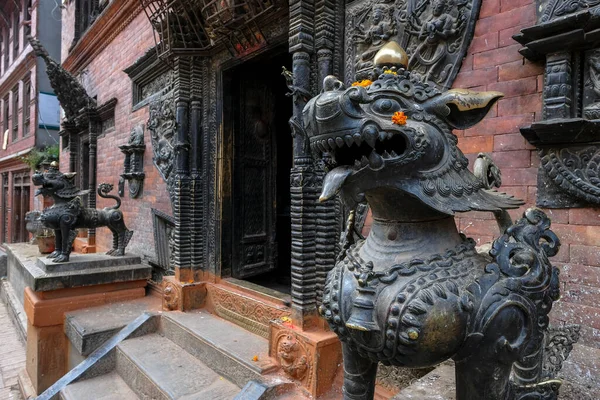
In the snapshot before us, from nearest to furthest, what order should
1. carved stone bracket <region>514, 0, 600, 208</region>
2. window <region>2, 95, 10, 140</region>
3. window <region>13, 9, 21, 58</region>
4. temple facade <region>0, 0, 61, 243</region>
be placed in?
carved stone bracket <region>514, 0, 600, 208</region> → temple facade <region>0, 0, 61, 243</region> → window <region>13, 9, 21, 58</region> → window <region>2, 95, 10, 140</region>

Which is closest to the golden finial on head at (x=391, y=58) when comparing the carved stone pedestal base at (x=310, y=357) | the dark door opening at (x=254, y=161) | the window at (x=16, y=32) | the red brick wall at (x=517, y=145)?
the red brick wall at (x=517, y=145)

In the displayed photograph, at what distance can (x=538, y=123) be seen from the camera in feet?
5.94

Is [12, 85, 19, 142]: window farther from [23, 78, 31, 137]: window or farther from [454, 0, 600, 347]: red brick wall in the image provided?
[454, 0, 600, 347]: red brick wall

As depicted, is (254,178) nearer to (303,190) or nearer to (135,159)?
(303,190)

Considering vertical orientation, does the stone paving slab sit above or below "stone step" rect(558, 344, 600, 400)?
below

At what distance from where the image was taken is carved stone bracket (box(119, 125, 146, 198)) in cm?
580

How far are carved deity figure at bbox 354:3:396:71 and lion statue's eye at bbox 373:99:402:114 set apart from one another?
1.56 metres

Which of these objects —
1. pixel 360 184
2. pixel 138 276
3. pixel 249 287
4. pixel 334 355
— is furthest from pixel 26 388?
pixel 360 184

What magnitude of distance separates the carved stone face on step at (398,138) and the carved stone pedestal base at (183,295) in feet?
11.3

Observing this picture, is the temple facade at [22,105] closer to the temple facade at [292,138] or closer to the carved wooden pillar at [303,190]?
the temple facade at [292,138]

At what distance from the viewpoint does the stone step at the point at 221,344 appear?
116 inches

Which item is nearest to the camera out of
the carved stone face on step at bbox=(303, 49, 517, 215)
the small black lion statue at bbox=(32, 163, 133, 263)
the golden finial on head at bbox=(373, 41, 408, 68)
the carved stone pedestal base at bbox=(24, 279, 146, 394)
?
the carved stone face on step at bbox=(303, 49, 517, 215)

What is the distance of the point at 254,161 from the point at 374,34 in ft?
8.07

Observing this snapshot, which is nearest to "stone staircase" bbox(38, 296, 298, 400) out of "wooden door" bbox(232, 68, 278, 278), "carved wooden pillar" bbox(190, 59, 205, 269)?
"carved wooden pillar" bbox(190, 59, 205, 269)
